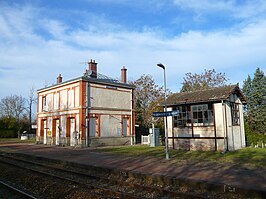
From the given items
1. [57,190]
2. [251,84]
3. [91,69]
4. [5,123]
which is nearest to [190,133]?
[57,190]

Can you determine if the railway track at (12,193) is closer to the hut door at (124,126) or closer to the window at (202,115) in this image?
the window at (202,115)

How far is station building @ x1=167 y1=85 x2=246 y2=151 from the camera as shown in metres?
17.7

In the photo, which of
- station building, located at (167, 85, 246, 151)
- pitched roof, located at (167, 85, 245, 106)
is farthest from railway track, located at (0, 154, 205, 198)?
pitched roof, located at (167, 85, 245, 106)

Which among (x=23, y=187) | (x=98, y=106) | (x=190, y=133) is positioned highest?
(x=98, y=106)

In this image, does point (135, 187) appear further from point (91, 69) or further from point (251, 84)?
point (251, 84)

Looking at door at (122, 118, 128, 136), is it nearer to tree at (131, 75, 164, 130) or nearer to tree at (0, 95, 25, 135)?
tree at (131, 75, 164, 130)

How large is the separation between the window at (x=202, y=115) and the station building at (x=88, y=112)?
11.1 meters

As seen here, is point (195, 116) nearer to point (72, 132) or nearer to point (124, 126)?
point (124, 126)

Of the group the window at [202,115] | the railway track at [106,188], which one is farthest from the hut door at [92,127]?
the railway track at [106,188]

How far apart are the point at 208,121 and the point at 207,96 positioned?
1870 millimetres

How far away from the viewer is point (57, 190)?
841 cm

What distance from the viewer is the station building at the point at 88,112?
83.1 feet

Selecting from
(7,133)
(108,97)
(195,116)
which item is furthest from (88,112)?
(7,133)

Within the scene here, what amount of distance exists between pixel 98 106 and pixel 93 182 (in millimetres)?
17232
